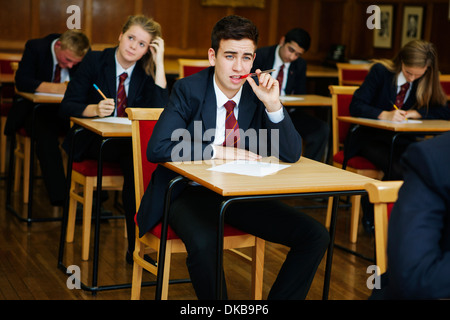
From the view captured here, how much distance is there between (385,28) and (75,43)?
5.07m

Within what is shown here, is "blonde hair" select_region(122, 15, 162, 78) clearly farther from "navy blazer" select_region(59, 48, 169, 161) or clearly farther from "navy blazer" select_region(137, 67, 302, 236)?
"navy blazer" select_region(137, 67, 302, 236)

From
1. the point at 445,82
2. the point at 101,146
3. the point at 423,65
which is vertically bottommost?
the point at 101,146

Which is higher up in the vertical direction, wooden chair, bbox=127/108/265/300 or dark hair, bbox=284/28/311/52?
dark hair, bbox=284/28/311/52

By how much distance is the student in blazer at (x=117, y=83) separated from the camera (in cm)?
329

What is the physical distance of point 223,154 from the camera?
7.74 feet

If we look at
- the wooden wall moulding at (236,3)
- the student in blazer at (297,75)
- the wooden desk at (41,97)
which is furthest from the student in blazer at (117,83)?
the wooden wall moulding at (236,3)

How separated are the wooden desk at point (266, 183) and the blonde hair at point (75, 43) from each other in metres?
2.14

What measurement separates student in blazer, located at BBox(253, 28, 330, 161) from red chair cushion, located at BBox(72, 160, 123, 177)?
1.93 m

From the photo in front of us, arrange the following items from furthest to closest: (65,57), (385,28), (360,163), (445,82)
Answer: (385,28)
(445,82)
(65,57)
(360,163)

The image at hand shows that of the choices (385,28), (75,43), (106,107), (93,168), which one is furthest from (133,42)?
(385,28)

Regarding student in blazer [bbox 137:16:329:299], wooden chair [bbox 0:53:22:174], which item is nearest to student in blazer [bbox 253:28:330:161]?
wooden chair [bbox 0:53:22:174]

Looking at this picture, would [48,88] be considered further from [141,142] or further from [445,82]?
[445,82]

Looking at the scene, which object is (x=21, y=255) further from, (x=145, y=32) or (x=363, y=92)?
(x=363, y=92)

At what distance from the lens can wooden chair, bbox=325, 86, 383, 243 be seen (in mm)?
3836
